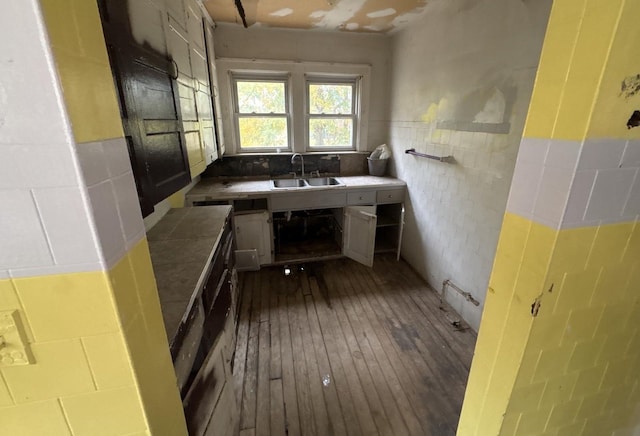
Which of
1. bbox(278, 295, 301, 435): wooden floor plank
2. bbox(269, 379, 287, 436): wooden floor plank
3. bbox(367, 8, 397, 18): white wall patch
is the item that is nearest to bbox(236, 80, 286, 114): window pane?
bbox(367, 8, 397, 18): white wall patch

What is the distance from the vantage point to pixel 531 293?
27.7 inches

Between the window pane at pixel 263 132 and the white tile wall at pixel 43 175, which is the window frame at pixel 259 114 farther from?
the white tile wall at pixel 43 175

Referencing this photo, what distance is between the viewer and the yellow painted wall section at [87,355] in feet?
1.54

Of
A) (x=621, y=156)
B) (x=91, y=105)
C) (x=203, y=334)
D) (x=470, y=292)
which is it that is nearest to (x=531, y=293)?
(x=621, y=156)

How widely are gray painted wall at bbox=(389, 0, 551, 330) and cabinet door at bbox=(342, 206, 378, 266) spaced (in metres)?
0.49

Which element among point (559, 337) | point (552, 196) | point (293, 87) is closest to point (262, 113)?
point (293, 87)

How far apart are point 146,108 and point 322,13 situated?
2171mm

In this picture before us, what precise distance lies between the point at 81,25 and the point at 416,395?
2.08 meters

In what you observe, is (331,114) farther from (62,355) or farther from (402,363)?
(62,355)

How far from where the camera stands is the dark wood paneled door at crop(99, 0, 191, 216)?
0.89m

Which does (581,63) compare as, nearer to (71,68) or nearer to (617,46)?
(617,46)

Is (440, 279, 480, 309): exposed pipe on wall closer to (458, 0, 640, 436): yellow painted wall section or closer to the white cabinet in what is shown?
the white cabinet

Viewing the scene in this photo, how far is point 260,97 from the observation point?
3.24 m

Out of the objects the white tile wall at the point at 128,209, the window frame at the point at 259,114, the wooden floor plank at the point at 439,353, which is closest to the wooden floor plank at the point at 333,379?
the wooden floor plank at the point at 439,353
